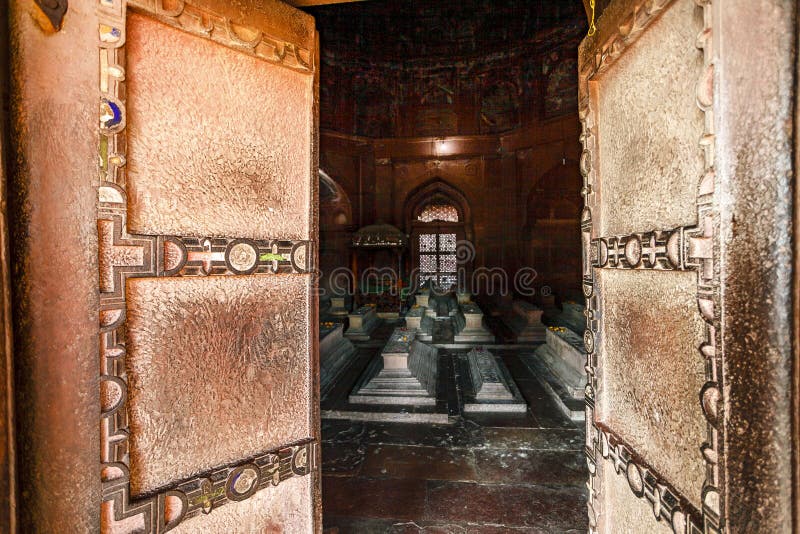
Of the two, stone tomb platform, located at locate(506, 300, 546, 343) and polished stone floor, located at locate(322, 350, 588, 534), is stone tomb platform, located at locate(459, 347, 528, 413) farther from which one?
stone tomb platform, located at locate(506, 300, 546, 343)

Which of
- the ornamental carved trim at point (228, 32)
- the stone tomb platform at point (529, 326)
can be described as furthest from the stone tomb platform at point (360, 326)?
the ornamental carved trim at point (228, 32)

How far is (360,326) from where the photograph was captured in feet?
25.0

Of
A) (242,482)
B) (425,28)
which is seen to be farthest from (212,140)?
(425,28)

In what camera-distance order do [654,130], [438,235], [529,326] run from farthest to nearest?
1. [438,235]
2. [529,326]
3. [654,130]

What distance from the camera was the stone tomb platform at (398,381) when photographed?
4.07 m

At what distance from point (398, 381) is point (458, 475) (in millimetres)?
1553

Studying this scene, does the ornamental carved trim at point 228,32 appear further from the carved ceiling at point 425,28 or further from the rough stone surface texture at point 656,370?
the carved ceiling at point 425,28

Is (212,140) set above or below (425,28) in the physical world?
below

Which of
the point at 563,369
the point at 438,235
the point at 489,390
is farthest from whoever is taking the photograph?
the point at 438,235

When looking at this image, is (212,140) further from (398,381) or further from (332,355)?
(332,355)

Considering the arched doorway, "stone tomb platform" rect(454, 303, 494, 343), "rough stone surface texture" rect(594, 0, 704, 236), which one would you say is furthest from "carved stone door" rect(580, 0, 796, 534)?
the arched doorway

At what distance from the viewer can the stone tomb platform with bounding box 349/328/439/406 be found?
407 cm

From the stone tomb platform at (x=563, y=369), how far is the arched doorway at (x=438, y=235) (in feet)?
19.9

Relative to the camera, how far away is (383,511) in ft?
7.79
